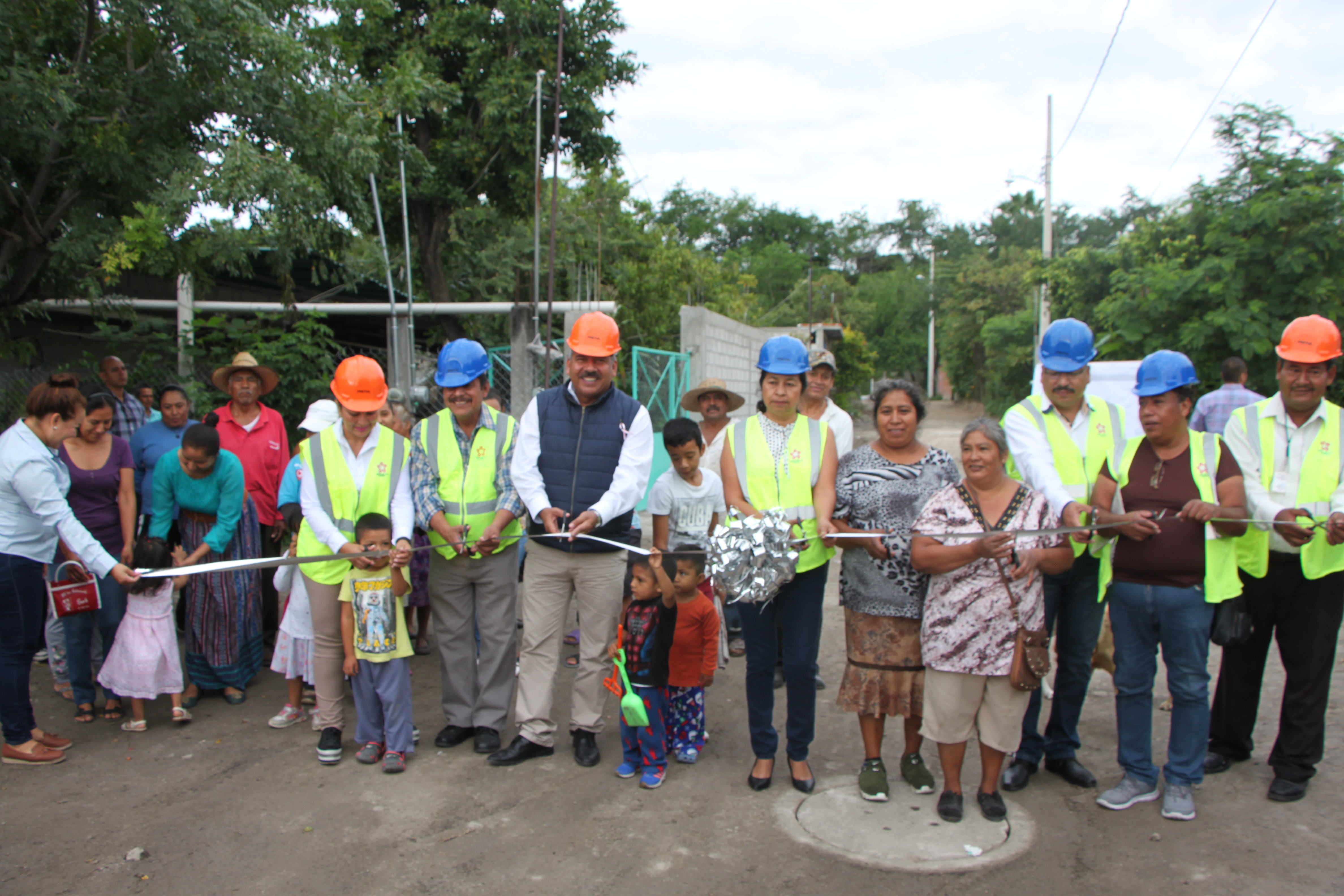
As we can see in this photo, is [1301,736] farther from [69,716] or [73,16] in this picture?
[73,16]

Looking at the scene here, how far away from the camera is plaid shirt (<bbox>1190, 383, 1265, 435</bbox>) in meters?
7.15

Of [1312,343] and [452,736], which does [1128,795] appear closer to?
[1312,343]

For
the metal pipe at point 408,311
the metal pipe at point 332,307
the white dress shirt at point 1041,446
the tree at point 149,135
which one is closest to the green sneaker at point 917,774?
the white dress shirt at point 1041,446

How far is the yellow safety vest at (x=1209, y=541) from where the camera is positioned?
396cm

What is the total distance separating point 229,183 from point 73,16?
145 cm

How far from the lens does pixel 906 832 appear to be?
152 inches

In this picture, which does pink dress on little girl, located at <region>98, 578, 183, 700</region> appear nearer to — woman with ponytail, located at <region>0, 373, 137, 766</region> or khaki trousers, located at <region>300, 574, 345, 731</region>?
woman with ponytail, located at <region>0, 373, 137, 766</region>

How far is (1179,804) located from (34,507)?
17.5 feet

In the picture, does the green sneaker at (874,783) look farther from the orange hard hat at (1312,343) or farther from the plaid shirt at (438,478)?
the orange hard hat at (1312,343)

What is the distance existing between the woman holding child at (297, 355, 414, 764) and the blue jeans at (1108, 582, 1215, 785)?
3.37m

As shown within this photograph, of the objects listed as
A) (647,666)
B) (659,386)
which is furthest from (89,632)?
(659,386)

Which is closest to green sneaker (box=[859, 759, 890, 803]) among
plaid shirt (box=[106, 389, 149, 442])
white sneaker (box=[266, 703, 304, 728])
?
white sneaker (box=[266, 703, 304, 728])

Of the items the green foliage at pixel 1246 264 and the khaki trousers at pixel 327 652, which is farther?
the green foliage at pixel 1246 264

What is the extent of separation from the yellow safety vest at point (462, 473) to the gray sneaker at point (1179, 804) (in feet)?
10.7
